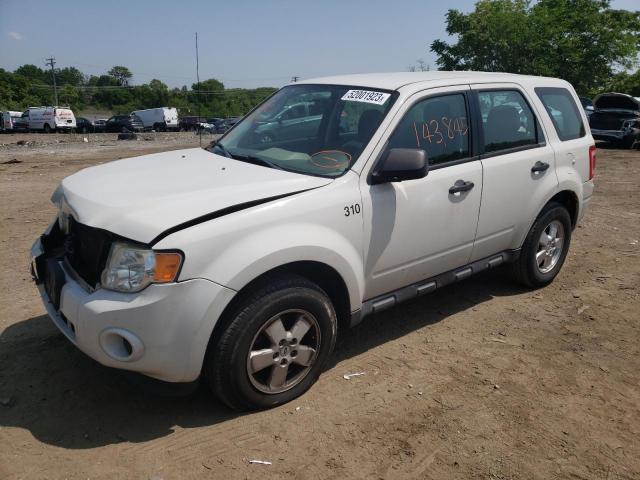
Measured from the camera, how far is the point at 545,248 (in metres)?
4.85

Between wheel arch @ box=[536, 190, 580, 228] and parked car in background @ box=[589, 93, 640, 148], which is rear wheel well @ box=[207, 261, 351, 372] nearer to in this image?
wheel arch @ box=[536, 190, 580, 228]

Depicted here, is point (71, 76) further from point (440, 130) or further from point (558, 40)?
point (440, 130)

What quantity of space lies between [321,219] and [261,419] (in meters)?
1.15

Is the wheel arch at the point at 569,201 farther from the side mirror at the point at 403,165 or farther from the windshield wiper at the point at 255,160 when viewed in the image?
the windshield wiper at the point at 255,160

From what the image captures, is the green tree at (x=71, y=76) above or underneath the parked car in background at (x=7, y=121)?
above

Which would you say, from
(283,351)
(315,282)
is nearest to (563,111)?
(315,282)

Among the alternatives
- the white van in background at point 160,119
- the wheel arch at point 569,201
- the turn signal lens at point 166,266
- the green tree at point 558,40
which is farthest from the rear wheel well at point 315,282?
the white van in background at point 160,119

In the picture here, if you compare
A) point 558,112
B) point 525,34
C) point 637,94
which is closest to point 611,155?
point 558,112

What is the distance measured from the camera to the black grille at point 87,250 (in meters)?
2.72

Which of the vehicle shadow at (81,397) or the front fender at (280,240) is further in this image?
the vehicle shadow at (81,397)

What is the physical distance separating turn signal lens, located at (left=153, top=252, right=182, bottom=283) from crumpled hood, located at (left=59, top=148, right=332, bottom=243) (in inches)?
4.2

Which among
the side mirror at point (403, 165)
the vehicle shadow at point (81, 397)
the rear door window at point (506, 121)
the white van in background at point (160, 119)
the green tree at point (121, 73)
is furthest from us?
the green tree at point (121, 73)

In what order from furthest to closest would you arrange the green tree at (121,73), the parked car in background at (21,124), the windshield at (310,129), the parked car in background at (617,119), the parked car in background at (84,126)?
the green tree at (121,73) < the parked car in background at (84,126) < the parked car in background at (21,124) < the parked car in background at (617,119) < the windshield at (310,129)

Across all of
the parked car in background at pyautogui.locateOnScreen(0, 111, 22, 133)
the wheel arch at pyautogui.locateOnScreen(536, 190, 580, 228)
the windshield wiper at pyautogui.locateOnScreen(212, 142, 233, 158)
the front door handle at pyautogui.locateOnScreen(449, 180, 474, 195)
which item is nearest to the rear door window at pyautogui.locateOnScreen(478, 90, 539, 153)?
the front door handle at pyautogui.locateOnScreen(449, 180, 474, 195)
